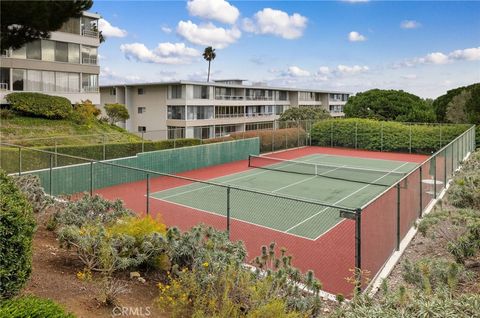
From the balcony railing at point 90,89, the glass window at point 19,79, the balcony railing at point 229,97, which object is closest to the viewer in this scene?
the glass window at point 19,79

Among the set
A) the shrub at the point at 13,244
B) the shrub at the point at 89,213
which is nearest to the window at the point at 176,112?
the shrub at the point at 89,213

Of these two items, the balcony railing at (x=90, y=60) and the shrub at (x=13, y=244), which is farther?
the balcony railing at (x=90, y=60)

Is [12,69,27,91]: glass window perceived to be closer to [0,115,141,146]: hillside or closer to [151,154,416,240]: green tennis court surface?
[0,115,141,146]: hillside

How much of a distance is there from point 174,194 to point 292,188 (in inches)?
234

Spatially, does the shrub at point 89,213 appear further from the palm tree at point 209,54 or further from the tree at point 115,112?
the palm tree at point 209,54

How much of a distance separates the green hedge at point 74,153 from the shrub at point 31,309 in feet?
Answer: 43.9

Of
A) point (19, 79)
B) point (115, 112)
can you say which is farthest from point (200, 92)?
point (19, 79)

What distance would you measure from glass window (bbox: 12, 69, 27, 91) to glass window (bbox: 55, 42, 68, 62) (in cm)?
345

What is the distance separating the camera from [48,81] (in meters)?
33.8

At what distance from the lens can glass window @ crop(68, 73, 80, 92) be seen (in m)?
35.7

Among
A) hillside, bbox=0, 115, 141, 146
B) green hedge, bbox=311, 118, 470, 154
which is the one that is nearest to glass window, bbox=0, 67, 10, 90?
hillside, bbox=0, 115, 141, 146

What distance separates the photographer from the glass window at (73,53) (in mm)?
35969

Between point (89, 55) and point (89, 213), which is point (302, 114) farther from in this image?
point (89, 213)

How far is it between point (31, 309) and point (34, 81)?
3319 cm
